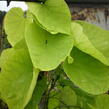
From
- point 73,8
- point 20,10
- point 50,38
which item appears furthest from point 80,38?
point 73,8

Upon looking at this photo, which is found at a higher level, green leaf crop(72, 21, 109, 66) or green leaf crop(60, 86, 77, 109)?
green leaf crop(72, 21, 109, 66)

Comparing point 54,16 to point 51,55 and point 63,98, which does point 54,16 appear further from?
point 63,98

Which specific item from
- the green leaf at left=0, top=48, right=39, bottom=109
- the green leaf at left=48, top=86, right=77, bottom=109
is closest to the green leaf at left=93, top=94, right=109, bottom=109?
the green leaf at left=48, top=86, right=77, bottom=109

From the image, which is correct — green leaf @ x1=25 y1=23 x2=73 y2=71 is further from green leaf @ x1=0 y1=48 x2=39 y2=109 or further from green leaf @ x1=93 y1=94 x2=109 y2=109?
green leaf @ x1=93 y1=94 x2=109 y2=109

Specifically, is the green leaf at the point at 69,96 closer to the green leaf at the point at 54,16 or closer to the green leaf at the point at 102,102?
the green leaf at the point at 102,102

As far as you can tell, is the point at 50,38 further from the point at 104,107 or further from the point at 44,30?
the point at 104,107

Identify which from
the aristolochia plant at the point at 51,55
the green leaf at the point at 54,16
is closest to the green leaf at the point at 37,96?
the aristolochia plant at the point at 51,55
